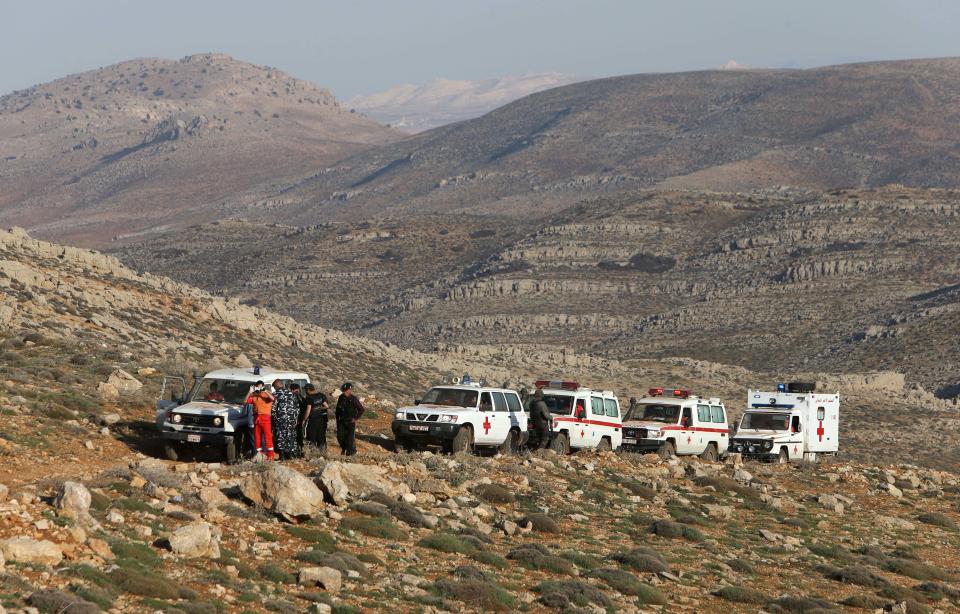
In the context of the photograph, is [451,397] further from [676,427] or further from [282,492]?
[282,492]

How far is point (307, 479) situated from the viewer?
2006 cm

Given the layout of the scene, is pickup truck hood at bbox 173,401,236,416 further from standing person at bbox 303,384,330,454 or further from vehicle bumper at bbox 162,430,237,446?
standing person at bbox 303,384,330,454

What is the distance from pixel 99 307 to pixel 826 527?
27069mm

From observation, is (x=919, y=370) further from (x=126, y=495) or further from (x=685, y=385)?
(x=126, y=495)

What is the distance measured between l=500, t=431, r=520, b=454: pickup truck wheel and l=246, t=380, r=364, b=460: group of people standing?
14.2 feet

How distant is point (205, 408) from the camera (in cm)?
2483

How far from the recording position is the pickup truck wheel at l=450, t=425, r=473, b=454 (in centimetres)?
2808

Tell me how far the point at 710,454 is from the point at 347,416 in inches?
526

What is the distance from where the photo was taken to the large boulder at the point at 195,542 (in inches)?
653

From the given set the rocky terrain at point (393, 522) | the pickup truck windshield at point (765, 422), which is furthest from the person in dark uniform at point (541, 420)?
the pickup truck windshield at point (765, 422)

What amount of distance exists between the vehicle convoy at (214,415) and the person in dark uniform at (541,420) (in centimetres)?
667

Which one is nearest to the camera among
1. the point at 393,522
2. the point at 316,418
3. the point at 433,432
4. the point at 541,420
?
the point at 393,522

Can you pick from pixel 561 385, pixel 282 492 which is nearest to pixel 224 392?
pixel 282 492

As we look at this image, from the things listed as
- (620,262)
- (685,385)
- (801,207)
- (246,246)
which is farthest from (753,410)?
(246,246)
